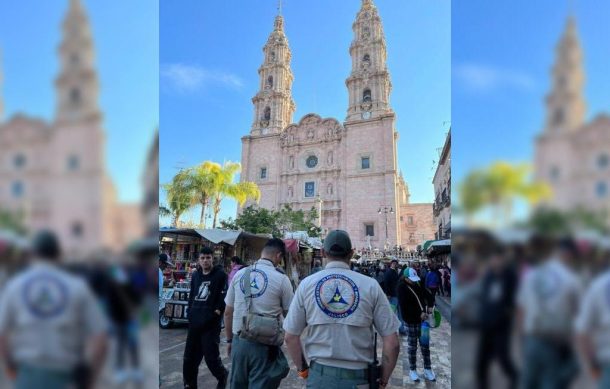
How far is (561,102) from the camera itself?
0.64 m

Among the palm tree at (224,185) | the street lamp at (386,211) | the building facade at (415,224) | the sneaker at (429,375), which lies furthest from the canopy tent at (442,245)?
the building facade at (415,224)

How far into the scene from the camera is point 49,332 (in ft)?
2.10

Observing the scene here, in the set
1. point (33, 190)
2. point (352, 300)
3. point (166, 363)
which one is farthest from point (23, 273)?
point (166, 363)

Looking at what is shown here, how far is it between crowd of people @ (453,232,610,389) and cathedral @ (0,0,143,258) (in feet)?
2.31

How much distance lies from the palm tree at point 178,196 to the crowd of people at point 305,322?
18.6 metres

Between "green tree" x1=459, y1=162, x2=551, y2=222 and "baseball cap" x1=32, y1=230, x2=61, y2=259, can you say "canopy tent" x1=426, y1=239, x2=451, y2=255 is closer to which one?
"green tree" x1=459, y1=162, x2=551, y2=222

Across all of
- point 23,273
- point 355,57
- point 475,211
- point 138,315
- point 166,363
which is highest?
point 355,57

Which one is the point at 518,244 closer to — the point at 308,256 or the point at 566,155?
the point at 566,155

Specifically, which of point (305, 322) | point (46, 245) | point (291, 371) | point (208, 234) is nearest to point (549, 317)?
point (46, 245)

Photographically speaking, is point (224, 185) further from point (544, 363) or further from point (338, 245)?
point (544, 363)

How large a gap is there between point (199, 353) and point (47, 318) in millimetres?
3704

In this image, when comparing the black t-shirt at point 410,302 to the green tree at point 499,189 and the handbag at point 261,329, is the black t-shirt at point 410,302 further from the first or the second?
the green tree at point 499,189

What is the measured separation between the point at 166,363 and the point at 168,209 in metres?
18.8

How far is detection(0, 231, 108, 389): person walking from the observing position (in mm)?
636
